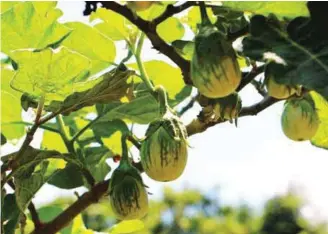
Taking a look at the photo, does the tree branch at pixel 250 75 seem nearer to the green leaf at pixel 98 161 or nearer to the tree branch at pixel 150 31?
the tree branch at pixel 150 31

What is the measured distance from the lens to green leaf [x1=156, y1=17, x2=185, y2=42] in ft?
3.07

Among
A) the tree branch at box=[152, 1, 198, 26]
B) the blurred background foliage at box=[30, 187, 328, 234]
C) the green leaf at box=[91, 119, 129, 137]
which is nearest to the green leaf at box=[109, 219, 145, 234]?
the green leaf at box=[91, 119, 129, 137]

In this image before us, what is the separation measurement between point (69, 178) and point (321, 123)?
1.02ft

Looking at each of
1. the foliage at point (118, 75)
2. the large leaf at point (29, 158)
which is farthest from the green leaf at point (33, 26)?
the large leaf at point (29, 158)

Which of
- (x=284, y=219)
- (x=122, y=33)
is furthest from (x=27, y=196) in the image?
(x=284, y=219)

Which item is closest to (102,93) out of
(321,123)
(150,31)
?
(150,31)

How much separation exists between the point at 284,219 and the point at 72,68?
9.24m

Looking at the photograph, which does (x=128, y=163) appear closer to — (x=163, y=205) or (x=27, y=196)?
(x=27, y=196)

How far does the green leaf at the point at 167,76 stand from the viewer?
101 cm

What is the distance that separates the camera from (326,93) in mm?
542

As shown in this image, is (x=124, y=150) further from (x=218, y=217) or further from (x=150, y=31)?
(x=218, y=217)

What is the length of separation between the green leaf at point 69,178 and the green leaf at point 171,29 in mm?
189

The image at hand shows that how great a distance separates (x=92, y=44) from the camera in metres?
0.94

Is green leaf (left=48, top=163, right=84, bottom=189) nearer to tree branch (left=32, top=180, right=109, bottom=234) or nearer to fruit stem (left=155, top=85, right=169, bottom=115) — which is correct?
tree branch (left=32, top=180, right=109, bottom=234)
